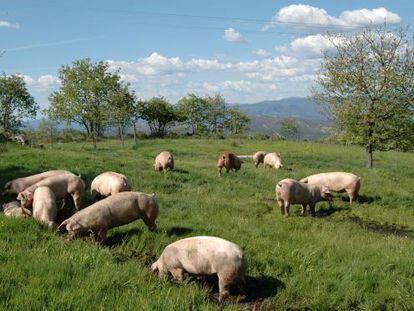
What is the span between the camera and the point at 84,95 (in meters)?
51.1

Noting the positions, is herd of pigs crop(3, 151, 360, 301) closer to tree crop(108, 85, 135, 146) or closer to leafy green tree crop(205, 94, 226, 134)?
tree crop(108, 85, 135, 146)

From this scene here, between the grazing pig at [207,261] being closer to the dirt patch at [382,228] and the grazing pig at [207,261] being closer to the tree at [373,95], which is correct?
the dirt patch at [382,228]

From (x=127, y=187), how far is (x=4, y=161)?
8294 millimetres

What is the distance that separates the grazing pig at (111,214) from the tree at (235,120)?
73.0 metres

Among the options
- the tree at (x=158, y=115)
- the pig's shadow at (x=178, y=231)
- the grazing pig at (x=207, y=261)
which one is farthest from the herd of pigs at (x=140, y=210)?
the tree at (x=158, y=115)

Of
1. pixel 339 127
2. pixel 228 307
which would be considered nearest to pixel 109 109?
pixel 339 127

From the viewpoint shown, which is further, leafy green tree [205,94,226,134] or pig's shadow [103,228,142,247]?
leafy green tree [205,94,226,134]

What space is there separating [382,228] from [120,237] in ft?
26.5

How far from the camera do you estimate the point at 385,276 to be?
27.2ft

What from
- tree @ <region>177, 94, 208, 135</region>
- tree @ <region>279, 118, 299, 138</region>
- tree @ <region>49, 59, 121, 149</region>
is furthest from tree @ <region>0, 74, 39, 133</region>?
tree @ <region>279, 118, 299, 138</region>

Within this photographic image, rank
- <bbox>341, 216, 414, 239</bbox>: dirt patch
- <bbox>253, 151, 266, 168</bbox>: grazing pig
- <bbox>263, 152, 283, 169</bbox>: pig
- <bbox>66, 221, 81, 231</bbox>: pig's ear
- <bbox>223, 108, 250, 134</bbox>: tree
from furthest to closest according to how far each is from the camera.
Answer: <bbox>223, 108, 250, 134</bbox>: tree → <bbox>253, 151, 266, 168</bbox>: grazing pig → <bbox>263, 152, 283, 169</bbox>: pig → <bbox>341, 216, 414, 239</bbox>: dirt patch → <bbox>66, 221, 81, 231</bbox>: pig's ear

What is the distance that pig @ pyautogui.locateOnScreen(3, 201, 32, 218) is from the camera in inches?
400

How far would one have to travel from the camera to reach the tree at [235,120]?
84.2 metres

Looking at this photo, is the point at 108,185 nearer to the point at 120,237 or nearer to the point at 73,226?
the point at 120,237
